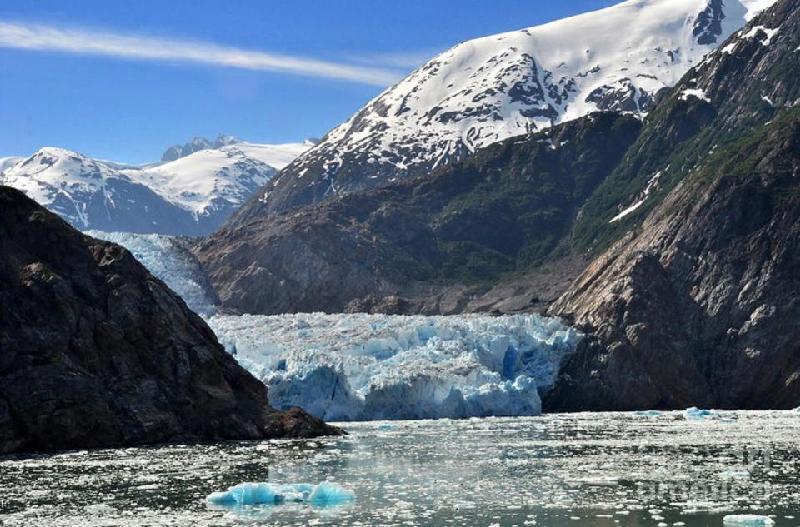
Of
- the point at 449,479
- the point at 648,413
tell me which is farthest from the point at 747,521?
the point at 648,413

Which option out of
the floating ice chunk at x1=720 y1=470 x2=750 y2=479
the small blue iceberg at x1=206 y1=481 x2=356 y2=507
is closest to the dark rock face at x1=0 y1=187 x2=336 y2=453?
the small blue iceberg at x1=206 y1=481 x2=356 y2=507

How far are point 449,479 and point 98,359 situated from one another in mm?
28431

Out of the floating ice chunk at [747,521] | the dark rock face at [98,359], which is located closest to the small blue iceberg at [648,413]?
the dark rock face at [98,359]

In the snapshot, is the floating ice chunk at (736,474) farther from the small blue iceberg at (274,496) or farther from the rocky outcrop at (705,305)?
the rocky outcrop at (705,305)

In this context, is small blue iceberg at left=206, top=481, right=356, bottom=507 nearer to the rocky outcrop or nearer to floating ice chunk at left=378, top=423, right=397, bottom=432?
floating ice chunk at left=378, top=423, right=397, bottom=432

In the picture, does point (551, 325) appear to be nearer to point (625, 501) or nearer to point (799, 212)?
point (799, 212)

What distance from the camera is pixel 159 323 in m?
81.2

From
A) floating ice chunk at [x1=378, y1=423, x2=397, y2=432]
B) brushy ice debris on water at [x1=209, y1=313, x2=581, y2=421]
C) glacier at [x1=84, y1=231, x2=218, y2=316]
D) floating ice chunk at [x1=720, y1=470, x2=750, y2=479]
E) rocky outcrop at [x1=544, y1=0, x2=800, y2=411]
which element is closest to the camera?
floating ice chunk at [x1=720, y1=470, x2=750, y2=479]

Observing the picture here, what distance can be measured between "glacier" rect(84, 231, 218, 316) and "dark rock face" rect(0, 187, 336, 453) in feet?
226

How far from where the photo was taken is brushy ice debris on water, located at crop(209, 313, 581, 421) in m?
105

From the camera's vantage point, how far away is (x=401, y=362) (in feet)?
365

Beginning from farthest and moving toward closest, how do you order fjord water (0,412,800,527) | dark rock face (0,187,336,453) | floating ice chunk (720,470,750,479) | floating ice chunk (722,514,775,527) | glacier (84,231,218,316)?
glacier (84,231,218,316) → dark rock face (0,187,336,453) → floating ice chunk (720,470,750,479) → fjord water (0,412,800,527) → floating ice chunk (722,514,775,527)

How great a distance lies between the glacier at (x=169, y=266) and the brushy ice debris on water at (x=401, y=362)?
29.9m

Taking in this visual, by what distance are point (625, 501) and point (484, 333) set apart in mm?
71974
